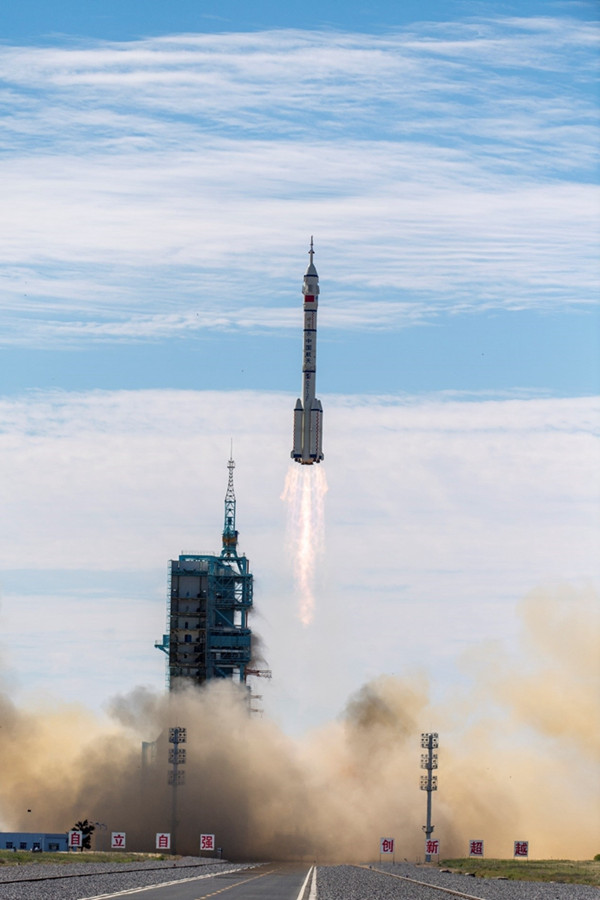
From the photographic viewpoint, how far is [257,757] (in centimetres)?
18575

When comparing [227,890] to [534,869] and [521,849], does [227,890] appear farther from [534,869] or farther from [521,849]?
[521,849]

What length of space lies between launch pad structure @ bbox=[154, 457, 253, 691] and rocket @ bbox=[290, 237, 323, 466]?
47.6m

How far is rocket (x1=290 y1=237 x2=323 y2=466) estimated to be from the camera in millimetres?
151750

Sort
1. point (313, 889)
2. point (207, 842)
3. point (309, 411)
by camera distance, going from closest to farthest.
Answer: point (313, 889) < point (309, 411) < point (207, 842)

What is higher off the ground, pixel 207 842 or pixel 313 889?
pixel 207 842

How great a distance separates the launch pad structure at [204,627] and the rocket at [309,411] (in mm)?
47650

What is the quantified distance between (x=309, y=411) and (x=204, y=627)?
51879 mm

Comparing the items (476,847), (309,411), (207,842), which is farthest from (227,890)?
(207,842)

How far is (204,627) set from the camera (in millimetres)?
196000

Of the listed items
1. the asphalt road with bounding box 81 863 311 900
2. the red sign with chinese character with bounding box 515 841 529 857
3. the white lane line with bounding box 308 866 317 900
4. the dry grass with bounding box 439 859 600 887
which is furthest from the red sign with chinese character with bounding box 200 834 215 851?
the asphalt road with bounding box 81 863 311 900

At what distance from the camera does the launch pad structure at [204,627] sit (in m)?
195

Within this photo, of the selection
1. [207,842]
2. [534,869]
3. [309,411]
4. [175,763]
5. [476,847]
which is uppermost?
[309,411]

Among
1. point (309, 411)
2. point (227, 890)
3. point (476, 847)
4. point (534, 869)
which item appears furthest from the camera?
point (476, 847)

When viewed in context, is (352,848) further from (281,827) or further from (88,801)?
(88,801)
